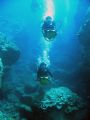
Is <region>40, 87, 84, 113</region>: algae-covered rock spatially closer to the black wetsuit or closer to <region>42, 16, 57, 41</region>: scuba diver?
the black wetsuit

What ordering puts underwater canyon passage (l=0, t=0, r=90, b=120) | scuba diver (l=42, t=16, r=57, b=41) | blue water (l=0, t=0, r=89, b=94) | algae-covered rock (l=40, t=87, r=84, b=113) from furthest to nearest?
blue water (l=0, t=0, r=89, b=94), underwater canyon passage (l=0, t=0, r=90, b=120), algae-covered rock (l=40, t=87, r=84, b=113), scuba diver (l=42, t=16, r=57, b=41)

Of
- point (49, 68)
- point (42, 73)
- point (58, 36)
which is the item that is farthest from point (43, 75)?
point (58, 36)

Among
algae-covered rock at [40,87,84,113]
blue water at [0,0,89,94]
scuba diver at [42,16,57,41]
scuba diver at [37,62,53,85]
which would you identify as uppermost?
blue water at [0,0,89,94]

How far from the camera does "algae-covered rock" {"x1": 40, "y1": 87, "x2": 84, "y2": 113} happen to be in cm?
848

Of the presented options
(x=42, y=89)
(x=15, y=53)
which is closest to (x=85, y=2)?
(x=15, y=53)

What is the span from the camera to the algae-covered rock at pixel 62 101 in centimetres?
848

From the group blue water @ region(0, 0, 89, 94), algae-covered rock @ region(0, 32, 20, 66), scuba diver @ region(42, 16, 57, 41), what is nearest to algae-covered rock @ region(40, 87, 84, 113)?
blue water @ region(0, 0, 89, 94)

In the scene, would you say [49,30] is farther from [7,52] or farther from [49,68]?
[49,68]

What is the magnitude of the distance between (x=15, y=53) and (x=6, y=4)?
16.8 metres

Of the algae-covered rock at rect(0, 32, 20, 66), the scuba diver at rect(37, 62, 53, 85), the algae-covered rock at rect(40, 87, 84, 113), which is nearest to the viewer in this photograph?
the scuba diver at rect(37, 62, 53, 85)

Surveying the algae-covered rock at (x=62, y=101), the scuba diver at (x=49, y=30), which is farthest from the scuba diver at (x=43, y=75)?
the algae-covered rock at (x=62, y=101)

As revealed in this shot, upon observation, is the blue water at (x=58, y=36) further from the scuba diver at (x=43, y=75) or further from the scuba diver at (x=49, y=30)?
the scuba diver at (x=43, y=75)

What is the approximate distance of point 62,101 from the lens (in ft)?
28.1

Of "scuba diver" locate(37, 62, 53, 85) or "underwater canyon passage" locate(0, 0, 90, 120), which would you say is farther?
"underwater canyon passage" locate(0, 0, 90, 120)
